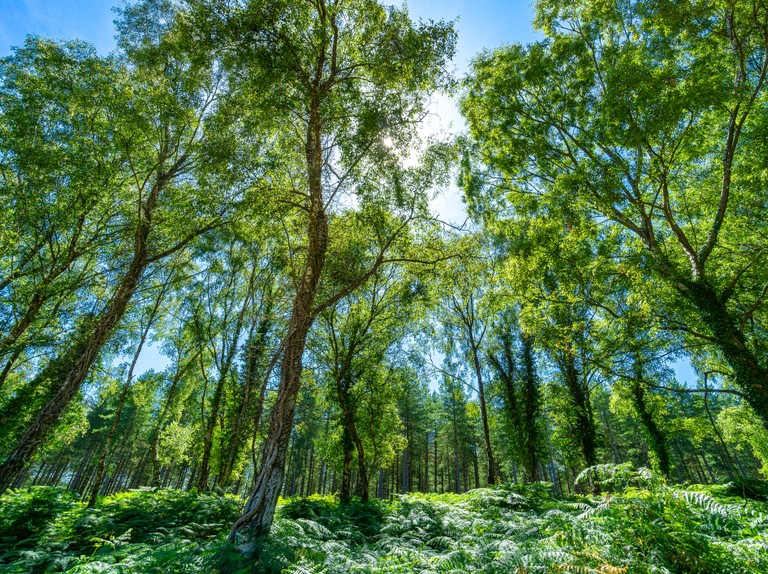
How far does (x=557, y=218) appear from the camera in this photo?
9.91 m

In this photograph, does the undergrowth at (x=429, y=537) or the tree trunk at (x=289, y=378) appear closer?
the undergrowth at (x=429, y=537)

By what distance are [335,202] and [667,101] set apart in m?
7.74

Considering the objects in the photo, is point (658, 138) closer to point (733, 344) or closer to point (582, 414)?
point (733, 344)

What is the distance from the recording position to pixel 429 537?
6359 millimetres

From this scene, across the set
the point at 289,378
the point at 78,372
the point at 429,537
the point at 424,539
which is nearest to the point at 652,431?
the point at 429,537

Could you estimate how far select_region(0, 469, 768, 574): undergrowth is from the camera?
316 centimetres

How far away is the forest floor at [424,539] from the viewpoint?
3164mm

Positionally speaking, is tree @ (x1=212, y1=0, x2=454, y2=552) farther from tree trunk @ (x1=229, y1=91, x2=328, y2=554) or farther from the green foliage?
the green foliage

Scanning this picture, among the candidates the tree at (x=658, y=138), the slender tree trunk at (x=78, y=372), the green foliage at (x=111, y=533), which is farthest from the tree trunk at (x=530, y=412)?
the slender tree trunk at (x=78, y=372)

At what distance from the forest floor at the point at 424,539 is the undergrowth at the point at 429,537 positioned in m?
0.02

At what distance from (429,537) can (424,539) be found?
0.16 meters

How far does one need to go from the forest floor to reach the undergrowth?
0.02m

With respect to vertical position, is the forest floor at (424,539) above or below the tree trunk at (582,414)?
below

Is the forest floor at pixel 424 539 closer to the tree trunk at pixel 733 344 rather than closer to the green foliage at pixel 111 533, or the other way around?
the green foliage at pixel 111 533
